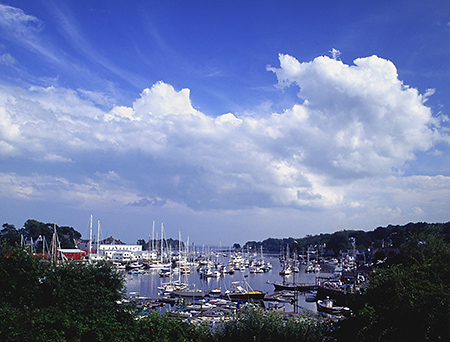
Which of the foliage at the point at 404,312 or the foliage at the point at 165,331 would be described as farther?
the foliage at the point at 165,331

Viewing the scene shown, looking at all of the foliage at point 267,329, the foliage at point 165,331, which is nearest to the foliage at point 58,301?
the foliage at point 165,331

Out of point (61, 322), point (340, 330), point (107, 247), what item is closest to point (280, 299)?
point (340, 330)

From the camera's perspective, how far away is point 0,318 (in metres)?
10.6

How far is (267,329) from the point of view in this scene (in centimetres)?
1108

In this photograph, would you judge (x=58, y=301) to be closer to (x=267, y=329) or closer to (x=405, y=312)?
(x=267, y=329)

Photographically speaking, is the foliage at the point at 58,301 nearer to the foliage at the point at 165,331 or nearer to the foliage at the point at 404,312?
the foliage at the point at 165,331

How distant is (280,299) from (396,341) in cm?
4055

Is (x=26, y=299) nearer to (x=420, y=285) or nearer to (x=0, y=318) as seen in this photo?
A: (x=0, y=318)

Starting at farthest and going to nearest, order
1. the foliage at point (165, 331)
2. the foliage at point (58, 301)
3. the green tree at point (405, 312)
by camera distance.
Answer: the foliage at point (165, 331), the foliage at point (58, 301), the green tree at point (405, 312)

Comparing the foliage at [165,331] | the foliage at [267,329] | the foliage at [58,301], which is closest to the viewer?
the foliage at [58,301]

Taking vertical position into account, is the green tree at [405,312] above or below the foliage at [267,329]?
above

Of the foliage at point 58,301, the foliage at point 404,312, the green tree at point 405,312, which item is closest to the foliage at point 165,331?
the foliage at point 58,301

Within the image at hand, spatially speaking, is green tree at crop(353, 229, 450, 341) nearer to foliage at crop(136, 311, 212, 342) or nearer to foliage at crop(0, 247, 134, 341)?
foliage at crop(136, 311, 212, 342)

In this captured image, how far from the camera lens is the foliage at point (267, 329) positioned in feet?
35.6
